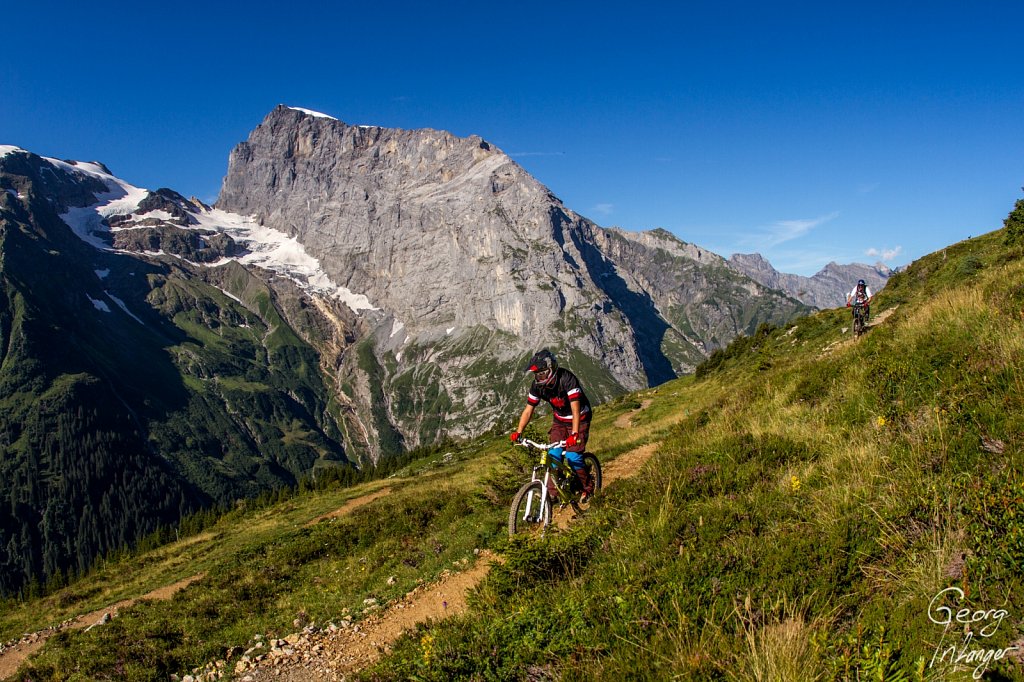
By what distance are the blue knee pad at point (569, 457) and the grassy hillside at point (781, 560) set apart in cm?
164

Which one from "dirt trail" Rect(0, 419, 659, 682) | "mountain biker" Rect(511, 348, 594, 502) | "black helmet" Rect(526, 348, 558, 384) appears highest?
"black helmet" Rect(526, 348, 558, 384)

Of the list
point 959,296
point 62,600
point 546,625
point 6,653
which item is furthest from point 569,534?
point 62,600

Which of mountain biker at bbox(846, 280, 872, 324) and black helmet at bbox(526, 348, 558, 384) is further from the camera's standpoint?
mountain biker at bbox(846, 280, 872, 324)

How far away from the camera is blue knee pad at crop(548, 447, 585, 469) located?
11656mm

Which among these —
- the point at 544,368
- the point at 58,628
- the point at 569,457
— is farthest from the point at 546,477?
the point at 58,628

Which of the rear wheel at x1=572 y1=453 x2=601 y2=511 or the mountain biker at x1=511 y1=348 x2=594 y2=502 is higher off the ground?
the mountain biker at x1=511 y1=348 x2=594 y2=502

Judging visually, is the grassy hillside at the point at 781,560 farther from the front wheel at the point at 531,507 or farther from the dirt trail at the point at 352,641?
the front wheel at the point at 531,507

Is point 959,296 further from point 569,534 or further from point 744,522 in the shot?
point 569,534

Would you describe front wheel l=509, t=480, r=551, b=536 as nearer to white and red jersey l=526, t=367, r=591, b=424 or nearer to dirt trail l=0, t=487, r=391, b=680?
white and red jersey l=526, t=367, r=591, b=424

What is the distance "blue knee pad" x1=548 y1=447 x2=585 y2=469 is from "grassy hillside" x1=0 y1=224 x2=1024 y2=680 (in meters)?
1.64

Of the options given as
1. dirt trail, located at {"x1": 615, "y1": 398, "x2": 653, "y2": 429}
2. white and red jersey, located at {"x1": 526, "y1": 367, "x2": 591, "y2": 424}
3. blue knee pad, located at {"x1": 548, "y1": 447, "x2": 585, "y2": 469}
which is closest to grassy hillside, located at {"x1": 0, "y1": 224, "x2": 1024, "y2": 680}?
blue knee pad, located at {"x1": 548, "y1": 447, "x2": 585, "y2": 469}

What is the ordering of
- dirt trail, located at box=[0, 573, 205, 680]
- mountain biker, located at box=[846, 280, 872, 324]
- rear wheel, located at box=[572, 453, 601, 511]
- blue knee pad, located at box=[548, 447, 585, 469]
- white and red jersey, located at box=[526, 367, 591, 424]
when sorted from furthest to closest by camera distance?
mountain biker, located at box=[846, 280, 872, 324]
dirt trail, located at box=[0, 573, 205, 680]
rear wheel, located at box=[572, 453, 601, 511]
white and red jersey, located at box=[526, 367, 591, 424]
blue knee pad, located at box=[548, 447, 585, 469]

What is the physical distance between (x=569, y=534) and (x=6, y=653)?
19243 millimetres

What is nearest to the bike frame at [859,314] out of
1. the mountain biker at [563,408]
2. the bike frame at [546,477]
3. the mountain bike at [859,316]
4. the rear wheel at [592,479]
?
the mountain bike at [859,316]
